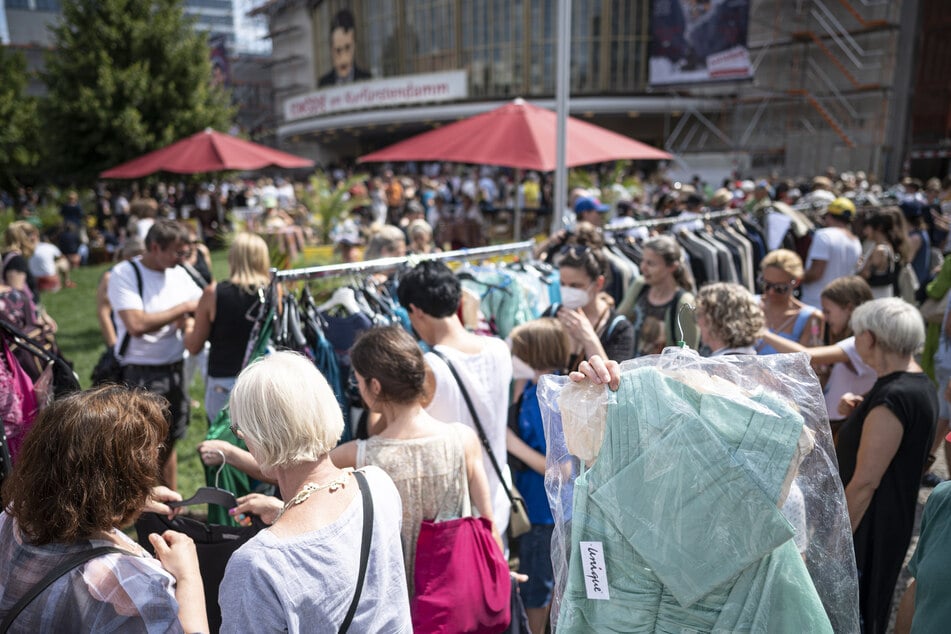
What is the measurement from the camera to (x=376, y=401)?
2.26m

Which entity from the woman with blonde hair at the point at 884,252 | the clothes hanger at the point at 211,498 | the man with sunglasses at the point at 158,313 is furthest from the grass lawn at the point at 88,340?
the woman with blonde hair at the point at 884,252

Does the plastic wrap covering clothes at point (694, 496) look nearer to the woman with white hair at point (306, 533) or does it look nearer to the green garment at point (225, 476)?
the woman with white hair at point (306, 533)

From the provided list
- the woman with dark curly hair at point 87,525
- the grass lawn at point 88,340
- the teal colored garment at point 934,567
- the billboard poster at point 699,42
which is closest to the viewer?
the woman with dark curly hair at point 87,525

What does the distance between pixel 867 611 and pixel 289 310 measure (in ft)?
9.50

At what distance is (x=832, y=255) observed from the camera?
5555 millimetres

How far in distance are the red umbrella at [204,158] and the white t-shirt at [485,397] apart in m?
7.20

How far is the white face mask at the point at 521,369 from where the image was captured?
117 inches

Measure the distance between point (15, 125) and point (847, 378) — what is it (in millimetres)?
26078

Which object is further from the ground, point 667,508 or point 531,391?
point 667,508

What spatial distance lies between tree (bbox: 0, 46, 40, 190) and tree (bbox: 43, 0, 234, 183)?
5401 millimetres

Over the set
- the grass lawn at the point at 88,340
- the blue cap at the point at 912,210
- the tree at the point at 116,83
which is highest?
the tree at the point at 116,83

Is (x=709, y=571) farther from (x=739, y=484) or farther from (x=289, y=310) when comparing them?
(x=289, y=310)

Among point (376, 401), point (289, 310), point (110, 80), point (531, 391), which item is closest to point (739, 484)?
point (376, 401)

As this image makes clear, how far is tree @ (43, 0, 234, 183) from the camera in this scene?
55.4 ft
